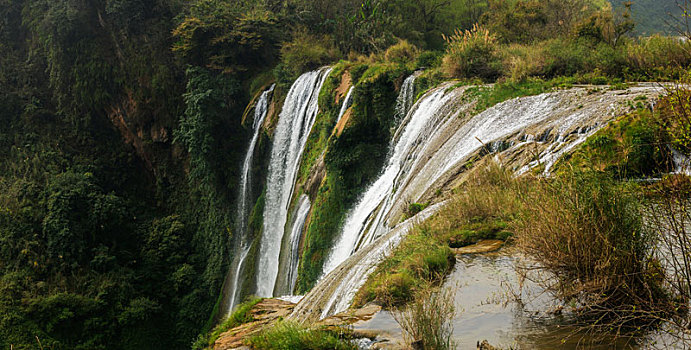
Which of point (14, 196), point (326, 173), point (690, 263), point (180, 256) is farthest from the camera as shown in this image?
point (180, 256)

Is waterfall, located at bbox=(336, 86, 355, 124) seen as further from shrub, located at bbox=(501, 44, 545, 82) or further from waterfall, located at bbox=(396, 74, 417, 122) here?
shrub, located at bbox=(501, 44, 545, 82)

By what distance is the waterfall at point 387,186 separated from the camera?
826 cm

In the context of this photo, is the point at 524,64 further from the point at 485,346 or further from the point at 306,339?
the point at 306,339

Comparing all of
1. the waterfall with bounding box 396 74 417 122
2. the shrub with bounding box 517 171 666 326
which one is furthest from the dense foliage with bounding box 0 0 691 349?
the shrub with bounding box 517 171 666 326

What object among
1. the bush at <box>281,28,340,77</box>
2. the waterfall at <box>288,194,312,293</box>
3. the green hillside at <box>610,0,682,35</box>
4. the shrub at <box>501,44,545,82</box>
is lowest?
the waterfall at <box>288,194,312,293</box>

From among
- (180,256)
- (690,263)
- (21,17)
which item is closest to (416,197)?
(690,263)

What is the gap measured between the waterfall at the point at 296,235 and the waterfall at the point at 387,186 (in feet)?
7.10

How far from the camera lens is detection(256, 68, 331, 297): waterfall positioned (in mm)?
14523

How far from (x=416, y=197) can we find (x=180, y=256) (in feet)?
48.2

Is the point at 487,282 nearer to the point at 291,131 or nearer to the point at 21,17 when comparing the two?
the point at 291,131

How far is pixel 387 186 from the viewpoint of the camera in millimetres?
9469

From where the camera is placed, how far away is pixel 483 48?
962 cm

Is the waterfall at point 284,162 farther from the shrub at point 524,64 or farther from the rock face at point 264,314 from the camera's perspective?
the rock face at point 264,314

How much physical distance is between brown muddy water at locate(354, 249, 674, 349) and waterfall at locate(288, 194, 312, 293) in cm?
897
